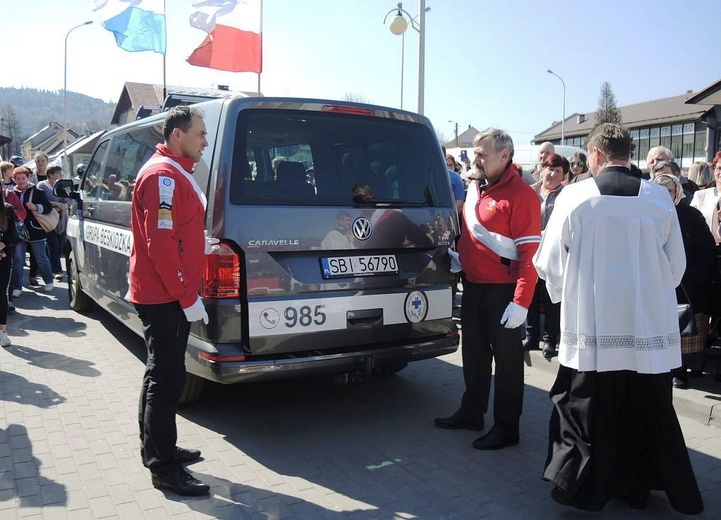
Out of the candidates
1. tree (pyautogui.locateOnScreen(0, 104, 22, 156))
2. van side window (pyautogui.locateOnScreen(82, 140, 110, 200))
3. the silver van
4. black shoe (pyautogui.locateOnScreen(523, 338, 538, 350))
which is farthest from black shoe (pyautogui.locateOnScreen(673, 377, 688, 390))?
tree (pyautogui.locateOnScreen(0, 104, 22, 156))

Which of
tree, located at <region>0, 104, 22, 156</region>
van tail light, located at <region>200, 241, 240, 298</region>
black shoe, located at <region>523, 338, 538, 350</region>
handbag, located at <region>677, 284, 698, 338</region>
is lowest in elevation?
black shoe, located at <region>523, 338, 538, 350</region>

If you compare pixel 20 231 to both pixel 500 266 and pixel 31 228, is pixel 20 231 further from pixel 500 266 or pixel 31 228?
pixel 500 266

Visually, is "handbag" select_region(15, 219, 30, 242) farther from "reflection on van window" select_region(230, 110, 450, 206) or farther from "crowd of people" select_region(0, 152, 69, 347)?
"reflection on van window" select_region(230, 110, 450, 206)

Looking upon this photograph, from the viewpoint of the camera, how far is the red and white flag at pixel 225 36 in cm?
1141

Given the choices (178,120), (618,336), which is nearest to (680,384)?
(618,336)

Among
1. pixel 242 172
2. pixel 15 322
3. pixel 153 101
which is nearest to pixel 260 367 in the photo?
pixel 242 172

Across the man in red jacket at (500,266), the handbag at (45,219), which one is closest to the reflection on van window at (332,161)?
the man in red jacket at (500,266)

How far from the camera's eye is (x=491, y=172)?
4074 mm

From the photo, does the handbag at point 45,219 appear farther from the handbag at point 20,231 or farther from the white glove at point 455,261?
the white glove at point 455,261

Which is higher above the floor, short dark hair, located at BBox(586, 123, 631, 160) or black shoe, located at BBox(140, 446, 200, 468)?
short dark hair, located at BBox(586, 123, 631, 160)

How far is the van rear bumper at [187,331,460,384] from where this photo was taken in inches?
148

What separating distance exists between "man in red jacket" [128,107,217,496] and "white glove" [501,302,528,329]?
1793mm

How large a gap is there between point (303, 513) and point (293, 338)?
1.05 metres

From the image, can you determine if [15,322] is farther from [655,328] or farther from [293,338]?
[655,328]
